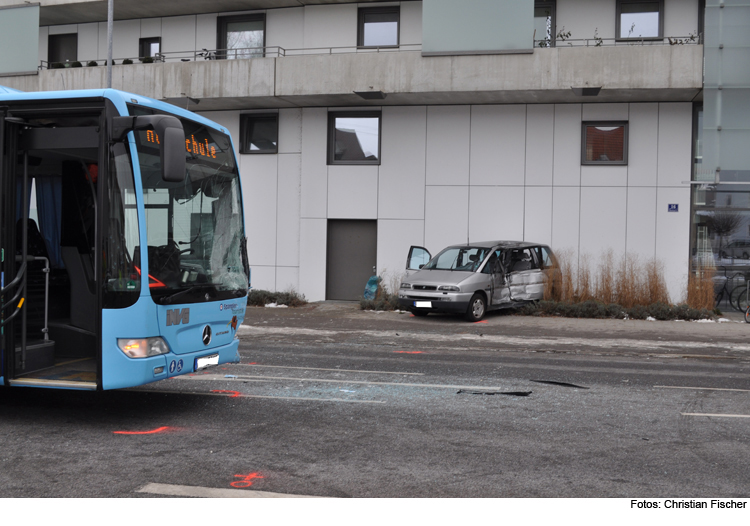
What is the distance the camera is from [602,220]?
792 inches

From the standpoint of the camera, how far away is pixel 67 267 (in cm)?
748

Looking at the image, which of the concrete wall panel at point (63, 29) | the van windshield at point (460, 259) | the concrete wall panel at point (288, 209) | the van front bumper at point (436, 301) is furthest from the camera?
the concrete wall panel at point (63, 29)

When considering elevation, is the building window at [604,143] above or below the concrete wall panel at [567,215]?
above

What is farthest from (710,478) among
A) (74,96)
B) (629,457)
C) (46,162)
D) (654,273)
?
(654,273)

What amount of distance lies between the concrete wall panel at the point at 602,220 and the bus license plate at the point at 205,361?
15.0 meters

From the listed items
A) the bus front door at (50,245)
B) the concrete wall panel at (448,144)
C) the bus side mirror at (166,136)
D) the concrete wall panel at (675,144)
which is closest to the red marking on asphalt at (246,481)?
the bus front door at (50,245)

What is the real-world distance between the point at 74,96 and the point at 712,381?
7.84m

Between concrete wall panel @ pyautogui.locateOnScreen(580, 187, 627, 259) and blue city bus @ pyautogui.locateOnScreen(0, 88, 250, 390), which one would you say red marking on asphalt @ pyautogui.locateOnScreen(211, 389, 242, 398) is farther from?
concrete wall panel @ pyautogui.locateOnScreen(580, 187, 627, 259)

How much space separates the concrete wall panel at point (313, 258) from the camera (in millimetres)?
21781

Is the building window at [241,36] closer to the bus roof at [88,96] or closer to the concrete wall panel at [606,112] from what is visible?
the concrete wall panel at [606,112]

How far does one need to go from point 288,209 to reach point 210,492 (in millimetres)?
17687

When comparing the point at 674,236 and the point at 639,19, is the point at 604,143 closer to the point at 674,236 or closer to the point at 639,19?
the point at 674,236

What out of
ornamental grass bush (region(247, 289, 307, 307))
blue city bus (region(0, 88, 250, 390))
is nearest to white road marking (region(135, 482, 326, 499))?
blue city bus (region(0, 88, 250, 390))

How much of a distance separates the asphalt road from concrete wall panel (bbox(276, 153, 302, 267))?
1061cm
